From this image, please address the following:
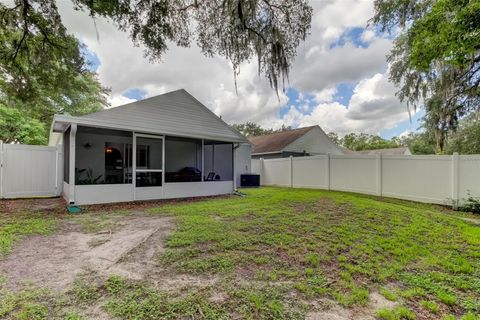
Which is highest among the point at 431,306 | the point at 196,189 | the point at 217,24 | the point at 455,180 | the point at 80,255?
the point at 217,24

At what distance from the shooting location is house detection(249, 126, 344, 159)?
18.5 meters

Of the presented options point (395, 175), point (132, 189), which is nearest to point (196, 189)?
point (132, 189)

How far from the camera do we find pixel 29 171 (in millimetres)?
9109

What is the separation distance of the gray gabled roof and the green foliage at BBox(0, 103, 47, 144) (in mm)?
10355

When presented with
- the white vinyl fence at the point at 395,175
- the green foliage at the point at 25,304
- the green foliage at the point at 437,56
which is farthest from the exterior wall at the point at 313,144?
the green foliage at the point at 25,304

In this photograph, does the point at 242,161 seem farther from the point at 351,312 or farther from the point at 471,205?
the point at 351,312

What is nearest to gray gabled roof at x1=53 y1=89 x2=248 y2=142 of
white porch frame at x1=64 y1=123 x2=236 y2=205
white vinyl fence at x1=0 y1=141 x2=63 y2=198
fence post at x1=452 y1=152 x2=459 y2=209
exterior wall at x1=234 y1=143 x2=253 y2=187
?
white porch frame at x1=64 y1=123 x2=236 y2=205

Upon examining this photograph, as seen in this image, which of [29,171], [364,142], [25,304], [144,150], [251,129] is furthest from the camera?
[251,129]

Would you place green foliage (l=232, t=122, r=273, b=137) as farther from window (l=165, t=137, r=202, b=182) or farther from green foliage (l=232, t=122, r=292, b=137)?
window (l=165, t=137, r=202, b=182)

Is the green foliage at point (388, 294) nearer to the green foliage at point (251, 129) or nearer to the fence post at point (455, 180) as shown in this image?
the fence post at point (455, 180)

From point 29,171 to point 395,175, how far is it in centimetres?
1314

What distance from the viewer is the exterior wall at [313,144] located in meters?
18.8

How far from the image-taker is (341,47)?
1073 centimetres

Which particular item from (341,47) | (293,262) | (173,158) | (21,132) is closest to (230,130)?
(173,158)
